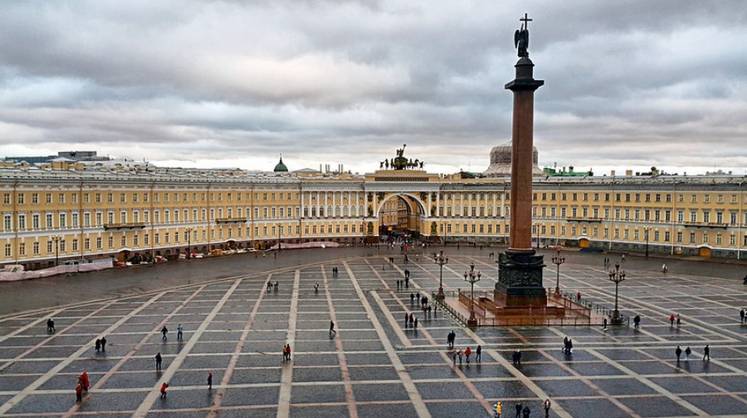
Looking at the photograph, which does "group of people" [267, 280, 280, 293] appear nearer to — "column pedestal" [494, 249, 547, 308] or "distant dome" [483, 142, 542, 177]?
"column pedestal" [494, 249, 547, 308]

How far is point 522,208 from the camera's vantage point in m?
46.9

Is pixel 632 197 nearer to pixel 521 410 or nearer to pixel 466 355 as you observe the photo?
pixel 466 355

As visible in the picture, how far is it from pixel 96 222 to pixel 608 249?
7021 centimetres

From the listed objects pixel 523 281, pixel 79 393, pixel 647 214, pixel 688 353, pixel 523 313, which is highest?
pixel 647 214

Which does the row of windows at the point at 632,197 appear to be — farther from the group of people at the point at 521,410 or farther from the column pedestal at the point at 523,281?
the group of people at the point at 521,410

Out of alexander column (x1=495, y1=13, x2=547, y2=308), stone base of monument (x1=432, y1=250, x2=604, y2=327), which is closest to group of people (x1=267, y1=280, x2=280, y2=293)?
stone base of monument (x1=432, y1=250, x2=604, y2=327)

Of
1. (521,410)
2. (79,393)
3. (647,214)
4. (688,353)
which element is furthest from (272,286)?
(647,214)

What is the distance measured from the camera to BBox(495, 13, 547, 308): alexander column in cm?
4641

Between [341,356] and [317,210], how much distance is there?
70.6m

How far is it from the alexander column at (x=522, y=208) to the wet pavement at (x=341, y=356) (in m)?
4.77

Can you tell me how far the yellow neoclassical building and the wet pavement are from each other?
10.6 m

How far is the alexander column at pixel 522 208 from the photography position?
46.4 m

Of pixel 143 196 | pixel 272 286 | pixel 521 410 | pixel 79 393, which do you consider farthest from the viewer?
pixel 143 196

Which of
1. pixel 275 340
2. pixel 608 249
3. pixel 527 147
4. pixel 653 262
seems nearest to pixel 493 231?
pixel 608 249
